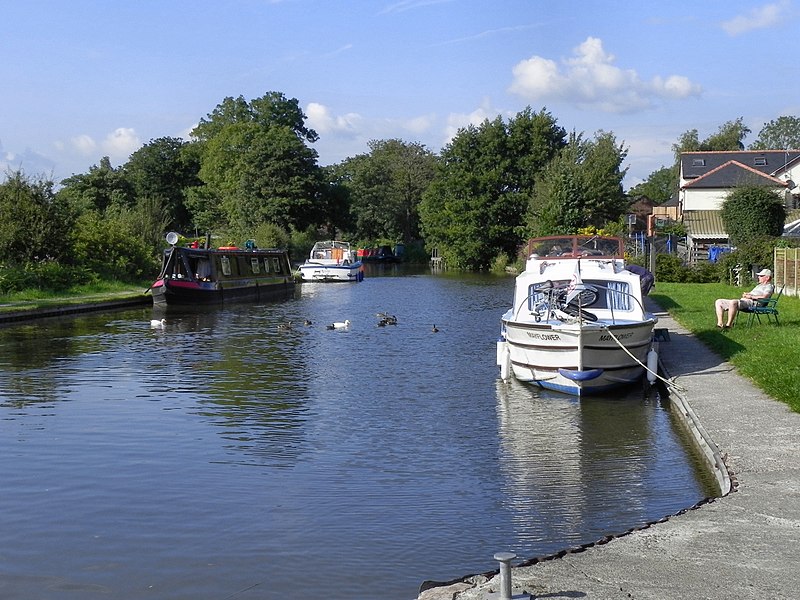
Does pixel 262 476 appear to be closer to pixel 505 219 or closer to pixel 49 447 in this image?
pixel 49 447

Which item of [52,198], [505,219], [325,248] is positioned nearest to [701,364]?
[52,198]

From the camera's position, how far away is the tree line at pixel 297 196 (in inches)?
1464

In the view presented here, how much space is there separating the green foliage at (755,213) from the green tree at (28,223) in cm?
3070

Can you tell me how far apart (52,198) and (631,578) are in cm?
3327

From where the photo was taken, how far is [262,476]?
35.4 ft

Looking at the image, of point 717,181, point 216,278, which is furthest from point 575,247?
point 717,181

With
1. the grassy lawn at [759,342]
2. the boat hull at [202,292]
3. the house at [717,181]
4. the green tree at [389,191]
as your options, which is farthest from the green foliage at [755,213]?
the green tree at [389,191]

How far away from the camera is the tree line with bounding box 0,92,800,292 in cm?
3719

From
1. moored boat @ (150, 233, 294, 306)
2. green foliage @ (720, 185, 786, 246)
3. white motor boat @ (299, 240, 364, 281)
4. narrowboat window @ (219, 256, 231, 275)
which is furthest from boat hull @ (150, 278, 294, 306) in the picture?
green foliage @ (720, 185, 786, 246)

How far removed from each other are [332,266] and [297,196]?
20.5 meters

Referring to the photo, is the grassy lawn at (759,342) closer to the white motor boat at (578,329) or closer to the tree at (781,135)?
the white motor boat at (578,329)

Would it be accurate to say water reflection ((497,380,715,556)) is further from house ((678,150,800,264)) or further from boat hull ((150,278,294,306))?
house ((678,150,800,264))

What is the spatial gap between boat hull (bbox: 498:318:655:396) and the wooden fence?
16.3 meters

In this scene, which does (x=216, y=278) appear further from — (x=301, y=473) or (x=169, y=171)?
(x=169, y=171)
